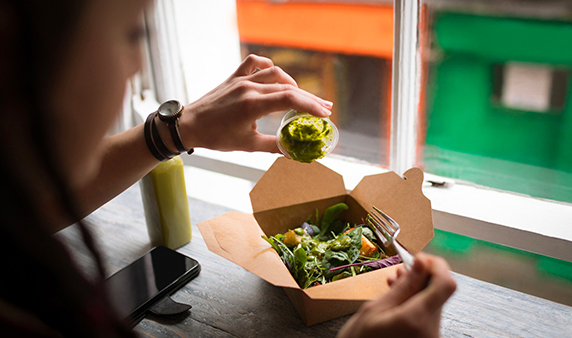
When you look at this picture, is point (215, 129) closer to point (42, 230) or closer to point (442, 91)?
point (42, 230)

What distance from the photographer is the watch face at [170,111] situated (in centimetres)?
94

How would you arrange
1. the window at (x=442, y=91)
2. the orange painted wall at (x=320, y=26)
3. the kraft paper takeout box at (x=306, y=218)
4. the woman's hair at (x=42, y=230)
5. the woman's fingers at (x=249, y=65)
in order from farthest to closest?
the orange painted wall at (x=320, y=26) → the window at (x=442, y=91) → the woman's fingers at (x=249, y=65) → the kraft paper takeout box at (x=306, y=218) → the woman's hair at (x=42, y=230)

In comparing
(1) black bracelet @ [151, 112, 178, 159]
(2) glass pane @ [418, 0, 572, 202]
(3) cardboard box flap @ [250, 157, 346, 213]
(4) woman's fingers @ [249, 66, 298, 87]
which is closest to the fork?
(3) cardboard box flap @ [250, 157, 346, 213]

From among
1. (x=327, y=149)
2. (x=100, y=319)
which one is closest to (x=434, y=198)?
(x=327, y=149)

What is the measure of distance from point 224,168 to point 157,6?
0.67 metres

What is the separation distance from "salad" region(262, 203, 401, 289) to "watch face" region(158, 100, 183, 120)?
32 centimetres

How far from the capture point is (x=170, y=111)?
0.96 meters

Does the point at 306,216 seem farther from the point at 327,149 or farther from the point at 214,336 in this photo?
the point at 214,336

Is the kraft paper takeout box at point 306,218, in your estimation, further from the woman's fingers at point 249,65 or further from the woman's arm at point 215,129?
the woman's fingers at point 249,65

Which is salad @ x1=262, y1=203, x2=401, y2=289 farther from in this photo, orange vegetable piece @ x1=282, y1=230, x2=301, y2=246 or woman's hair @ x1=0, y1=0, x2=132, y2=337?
woman's hair @ x1=0, y1=0, x2=132, y2=337

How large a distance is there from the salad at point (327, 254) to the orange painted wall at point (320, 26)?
742 mm

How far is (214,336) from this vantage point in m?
0.86

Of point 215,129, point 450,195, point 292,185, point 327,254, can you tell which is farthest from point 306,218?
point 450,195

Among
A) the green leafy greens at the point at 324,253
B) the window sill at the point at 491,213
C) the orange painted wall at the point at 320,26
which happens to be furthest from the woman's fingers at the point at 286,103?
the orange painted wall at the point at 320,26
